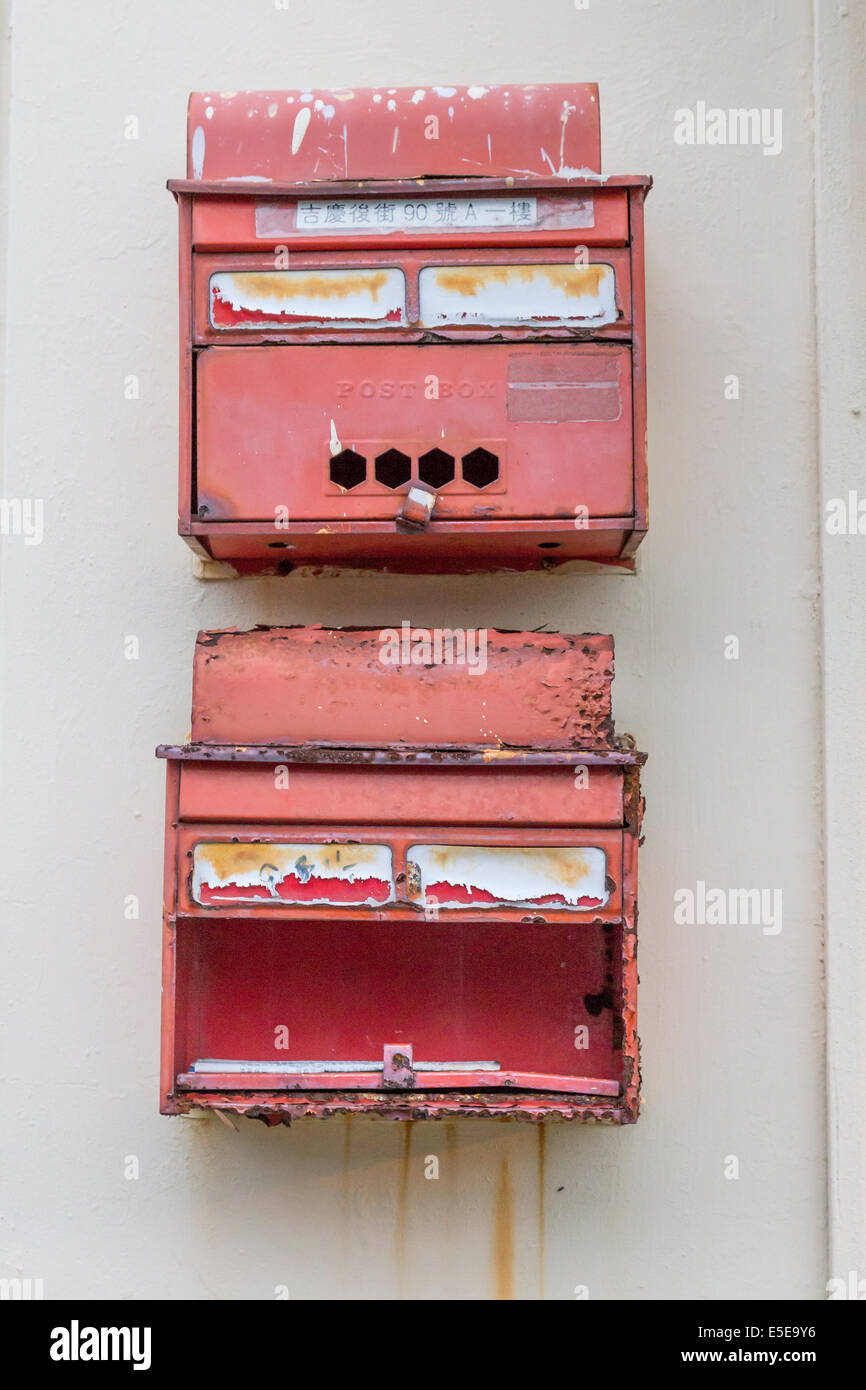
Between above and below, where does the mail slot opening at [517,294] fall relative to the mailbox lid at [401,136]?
below

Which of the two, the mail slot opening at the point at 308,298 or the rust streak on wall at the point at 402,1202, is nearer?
the mail slot opening at the point at 308,298

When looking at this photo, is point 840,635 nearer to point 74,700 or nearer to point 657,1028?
point 657,1028

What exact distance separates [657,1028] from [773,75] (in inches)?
58.8

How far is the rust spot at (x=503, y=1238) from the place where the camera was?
5.65 feet

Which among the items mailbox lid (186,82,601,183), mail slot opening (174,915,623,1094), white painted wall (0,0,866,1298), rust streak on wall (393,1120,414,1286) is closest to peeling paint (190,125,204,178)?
mailbox lid (186,82,601,183)

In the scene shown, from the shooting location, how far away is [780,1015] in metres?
1.73

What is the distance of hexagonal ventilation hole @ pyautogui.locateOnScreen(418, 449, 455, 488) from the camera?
62.4 inches

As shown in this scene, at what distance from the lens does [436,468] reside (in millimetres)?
1590

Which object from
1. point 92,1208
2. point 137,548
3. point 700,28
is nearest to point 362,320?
point 137,548

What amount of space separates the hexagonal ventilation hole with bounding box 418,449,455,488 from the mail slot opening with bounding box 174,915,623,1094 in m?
0.62

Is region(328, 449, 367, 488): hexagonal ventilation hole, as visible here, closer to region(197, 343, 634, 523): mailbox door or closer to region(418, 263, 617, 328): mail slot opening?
region(197, 343, 634, 523): mailbox door

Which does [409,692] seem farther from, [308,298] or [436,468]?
[308,298]

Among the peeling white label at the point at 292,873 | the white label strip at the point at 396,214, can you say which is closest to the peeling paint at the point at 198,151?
the white label strip at the point at 396,214

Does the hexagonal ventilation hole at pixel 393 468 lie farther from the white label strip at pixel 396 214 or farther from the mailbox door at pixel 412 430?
the white label strip at pixel 396 214
